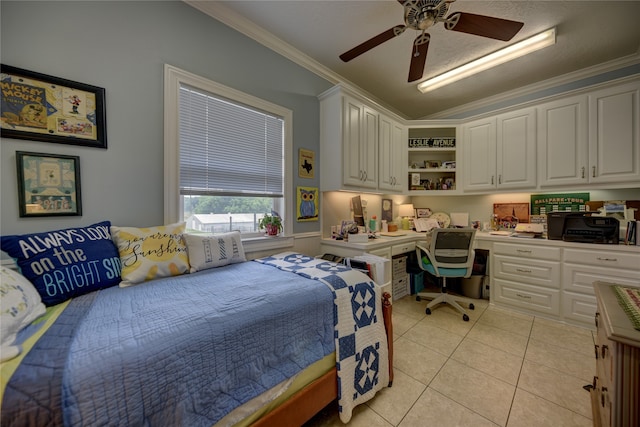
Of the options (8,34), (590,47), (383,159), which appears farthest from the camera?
(383,159)

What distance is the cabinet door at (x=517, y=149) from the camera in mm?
2748

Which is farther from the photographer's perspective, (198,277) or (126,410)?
(198,277)

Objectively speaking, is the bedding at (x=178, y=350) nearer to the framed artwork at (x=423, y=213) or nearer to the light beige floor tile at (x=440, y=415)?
the light beige floor tile at (x=440, y=415)

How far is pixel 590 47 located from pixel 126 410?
170 inches

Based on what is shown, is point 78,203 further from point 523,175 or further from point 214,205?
point 523,175

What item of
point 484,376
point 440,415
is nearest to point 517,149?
point 484,376

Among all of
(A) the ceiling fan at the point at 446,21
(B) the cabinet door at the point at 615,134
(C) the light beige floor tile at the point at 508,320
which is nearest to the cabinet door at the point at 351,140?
(A) the ceiling fan at the point at 446,21

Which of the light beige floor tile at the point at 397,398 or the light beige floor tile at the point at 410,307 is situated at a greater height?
the light beige floor tile at the point at 410,307

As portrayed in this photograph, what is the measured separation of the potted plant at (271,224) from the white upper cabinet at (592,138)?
10.2 ft

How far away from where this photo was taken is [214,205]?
1976 millimetres

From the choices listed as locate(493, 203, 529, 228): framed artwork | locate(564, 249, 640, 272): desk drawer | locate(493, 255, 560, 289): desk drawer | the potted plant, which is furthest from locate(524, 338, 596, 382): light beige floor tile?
the potted plant

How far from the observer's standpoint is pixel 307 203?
2568 mm

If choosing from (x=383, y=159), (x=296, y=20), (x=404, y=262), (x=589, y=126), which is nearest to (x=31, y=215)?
(x=296, y=20)

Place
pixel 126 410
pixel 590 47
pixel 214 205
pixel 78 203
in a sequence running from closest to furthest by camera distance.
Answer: pixel 126 410 → pixel 78 203 → pixel 214 205 → pixel 590 47
